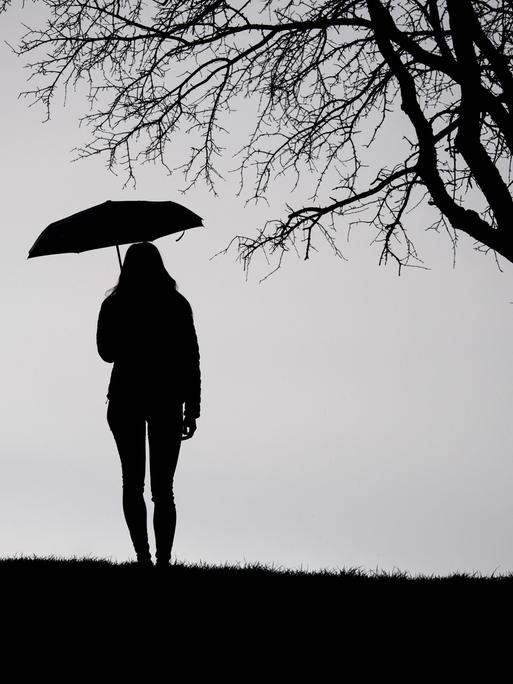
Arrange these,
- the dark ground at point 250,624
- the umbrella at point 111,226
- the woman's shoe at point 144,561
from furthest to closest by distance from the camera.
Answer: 1. the umbrella at point 111,226
2. the woman's shoe at point 144,561
3. the dark ground at point 250,624

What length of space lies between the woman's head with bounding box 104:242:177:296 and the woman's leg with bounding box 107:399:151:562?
2.57ft

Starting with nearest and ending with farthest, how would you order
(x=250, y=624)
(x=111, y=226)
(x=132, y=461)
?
(x=250, y=624) → (x=132, y=461) → (x=111, y=226)

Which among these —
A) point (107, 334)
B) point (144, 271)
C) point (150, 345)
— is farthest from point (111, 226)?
point (150, 345)

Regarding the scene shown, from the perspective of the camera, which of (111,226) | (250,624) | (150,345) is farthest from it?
(111,226)

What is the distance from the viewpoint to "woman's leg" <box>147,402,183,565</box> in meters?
5.81

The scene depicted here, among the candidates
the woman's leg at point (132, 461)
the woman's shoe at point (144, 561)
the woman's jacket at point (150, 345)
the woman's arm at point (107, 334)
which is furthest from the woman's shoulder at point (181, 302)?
the woman's shoe at point (144, 561)

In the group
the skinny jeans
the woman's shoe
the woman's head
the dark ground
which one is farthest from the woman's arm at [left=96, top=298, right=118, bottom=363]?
the dark ground

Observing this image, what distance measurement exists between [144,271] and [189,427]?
1142mm

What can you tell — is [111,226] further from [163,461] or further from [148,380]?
[163,461]

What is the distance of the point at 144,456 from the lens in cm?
589

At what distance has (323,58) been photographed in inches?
324

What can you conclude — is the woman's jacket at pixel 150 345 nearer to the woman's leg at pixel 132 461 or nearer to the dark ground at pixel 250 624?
the woman's leg at pixel 132 461

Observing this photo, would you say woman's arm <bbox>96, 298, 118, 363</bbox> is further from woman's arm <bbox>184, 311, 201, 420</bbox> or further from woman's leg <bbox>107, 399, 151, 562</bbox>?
woman's arm <bbox>184, 311, 201, 420</bbox>

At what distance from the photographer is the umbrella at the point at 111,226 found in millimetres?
6312
